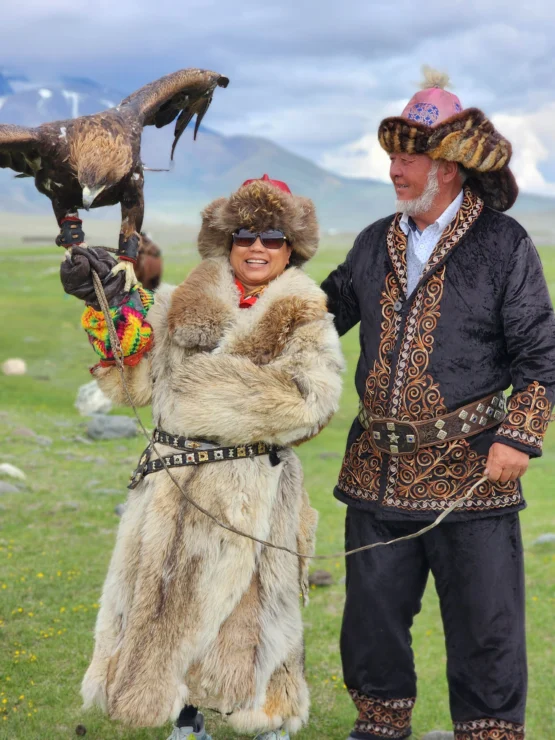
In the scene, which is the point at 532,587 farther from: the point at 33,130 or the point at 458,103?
the point at 33,130

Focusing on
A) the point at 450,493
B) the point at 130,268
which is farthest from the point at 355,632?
the point at 130,268

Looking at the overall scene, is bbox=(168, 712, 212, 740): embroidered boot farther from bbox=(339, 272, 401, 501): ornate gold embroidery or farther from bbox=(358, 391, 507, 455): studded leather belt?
bbox=(358, 391, 507, 455): studded leather belt

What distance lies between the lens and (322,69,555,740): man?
3.20m

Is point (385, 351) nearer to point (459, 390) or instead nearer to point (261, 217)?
point (459, 390)

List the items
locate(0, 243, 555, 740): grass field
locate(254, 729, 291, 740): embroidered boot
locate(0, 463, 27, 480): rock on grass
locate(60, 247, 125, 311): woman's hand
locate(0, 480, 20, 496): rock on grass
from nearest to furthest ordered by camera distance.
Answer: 1. locate(60, 247, 125, 311): woman's hand
2. locate(254, 729, 291, 740): embroidered boot
3. locate(0, 243, 555, 740): grass field
4. locate(0, 480, 20, 496): rock on grass
5. locate(0, 463, 27, 480): rock on grass

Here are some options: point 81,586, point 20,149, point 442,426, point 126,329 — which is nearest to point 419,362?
point 442,426

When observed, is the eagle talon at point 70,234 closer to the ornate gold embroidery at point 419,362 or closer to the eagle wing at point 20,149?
the eagle wing at point 20,149

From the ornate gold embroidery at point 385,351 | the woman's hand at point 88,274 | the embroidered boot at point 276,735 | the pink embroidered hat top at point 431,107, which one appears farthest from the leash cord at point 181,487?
the pink embroidered hat top at point 431,107

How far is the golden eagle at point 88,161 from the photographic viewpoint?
10.8ft

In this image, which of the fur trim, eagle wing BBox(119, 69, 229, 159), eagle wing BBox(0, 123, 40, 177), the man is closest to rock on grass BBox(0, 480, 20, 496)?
eagle wing BBox(119, 69, 229, 159)

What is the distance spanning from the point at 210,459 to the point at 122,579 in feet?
1.95

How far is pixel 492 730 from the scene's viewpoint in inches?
132

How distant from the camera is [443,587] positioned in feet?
11.4

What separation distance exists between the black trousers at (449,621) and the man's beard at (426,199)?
49.6 inches
